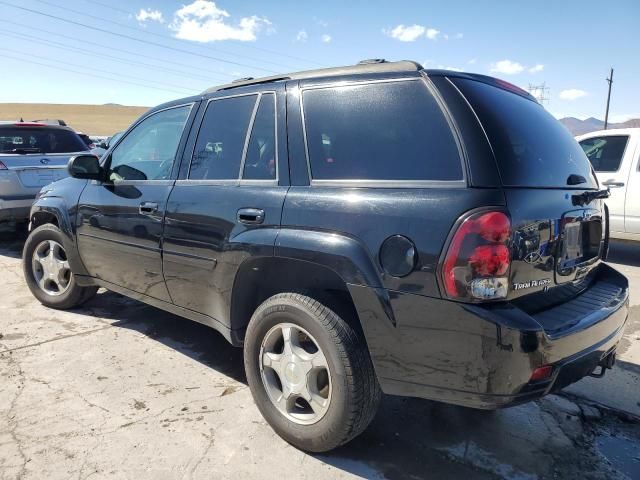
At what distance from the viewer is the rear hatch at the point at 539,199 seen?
216 cm

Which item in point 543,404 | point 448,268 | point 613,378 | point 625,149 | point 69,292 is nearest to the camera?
point 448,268

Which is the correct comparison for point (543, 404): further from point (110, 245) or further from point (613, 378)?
point (110, 245)

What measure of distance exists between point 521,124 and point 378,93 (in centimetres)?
72

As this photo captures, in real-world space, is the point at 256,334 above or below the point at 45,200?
below

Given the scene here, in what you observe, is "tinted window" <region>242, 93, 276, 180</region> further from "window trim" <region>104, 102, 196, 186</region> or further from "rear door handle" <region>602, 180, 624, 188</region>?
"rear door handle" <region>602, 180, 624, 188</region>

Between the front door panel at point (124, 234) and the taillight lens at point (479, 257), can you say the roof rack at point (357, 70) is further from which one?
the front door panel at point (124, 234)

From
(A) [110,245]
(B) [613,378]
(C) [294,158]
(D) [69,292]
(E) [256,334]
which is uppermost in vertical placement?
(C) [294,158]

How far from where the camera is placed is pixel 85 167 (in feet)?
13.1

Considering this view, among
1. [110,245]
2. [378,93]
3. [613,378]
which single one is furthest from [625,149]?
[110,245]

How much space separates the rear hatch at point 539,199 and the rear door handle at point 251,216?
1181 mm

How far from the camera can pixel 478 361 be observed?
207 centimetres

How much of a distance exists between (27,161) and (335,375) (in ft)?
20.8

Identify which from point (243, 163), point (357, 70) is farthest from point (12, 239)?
point (357, 70)

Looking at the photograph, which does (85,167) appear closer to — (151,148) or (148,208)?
(151,148)
